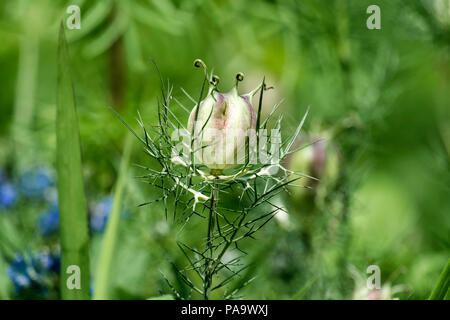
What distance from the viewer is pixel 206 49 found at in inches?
37.6

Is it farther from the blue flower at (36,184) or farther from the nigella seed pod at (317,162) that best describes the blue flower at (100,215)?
the nigella seed pod at (317,162)

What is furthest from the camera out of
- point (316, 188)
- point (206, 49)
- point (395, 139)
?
point (395, 139)

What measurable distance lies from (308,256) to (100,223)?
224mm

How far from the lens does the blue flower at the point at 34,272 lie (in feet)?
1.56

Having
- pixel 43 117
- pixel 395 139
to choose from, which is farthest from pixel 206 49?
pixel 395 139

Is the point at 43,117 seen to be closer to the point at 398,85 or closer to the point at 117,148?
the point at 117,148

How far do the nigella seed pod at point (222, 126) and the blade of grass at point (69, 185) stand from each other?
0.09 meters

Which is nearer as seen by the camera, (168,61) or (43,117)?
(43,117)

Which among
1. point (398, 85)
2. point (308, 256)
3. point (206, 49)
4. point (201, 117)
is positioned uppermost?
point (206, 49)

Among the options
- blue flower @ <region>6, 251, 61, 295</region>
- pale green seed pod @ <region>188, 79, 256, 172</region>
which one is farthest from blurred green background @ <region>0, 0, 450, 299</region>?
pale green seed pod @ <region>188, 79, 256, 172</region>

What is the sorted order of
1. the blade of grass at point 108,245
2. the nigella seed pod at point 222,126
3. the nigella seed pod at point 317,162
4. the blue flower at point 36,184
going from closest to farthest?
the nigella seed pod at point 222,126 < the blade of grass at point 108,245 < the nigella seed pod at point 317,162 < the blue flower at point 36,184

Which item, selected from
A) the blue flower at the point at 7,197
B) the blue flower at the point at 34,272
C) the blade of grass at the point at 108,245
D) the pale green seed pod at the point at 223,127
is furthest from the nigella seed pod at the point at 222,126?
the blue flower at the point at 7,197

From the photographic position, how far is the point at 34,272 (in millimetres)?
484

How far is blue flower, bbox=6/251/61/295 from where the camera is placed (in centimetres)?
47
